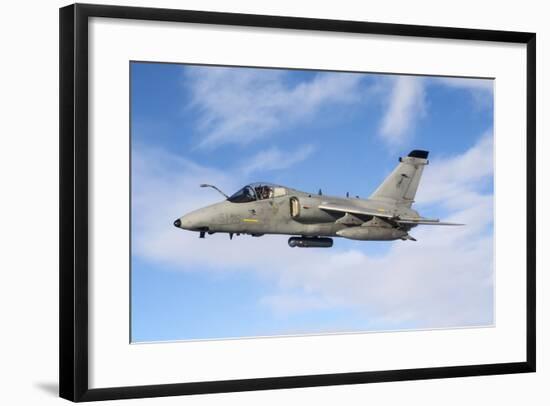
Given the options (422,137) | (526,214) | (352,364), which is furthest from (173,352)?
(526,214)

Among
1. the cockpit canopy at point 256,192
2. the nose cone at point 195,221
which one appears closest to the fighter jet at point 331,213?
the cockpit canopy at point 256,192

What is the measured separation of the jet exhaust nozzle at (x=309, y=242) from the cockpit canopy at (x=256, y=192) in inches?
21.6

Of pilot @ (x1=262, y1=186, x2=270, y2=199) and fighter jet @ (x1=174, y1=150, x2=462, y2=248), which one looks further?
fighter jet @ (x1=174, y1=150, x2=462, y2=248)

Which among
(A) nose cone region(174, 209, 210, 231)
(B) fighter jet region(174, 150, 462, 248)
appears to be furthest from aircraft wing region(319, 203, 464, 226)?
(A) nose cone region(174, 209, 210, 231)

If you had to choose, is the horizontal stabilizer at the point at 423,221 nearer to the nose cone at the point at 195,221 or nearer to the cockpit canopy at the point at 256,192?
the cockpit canopy at the point at 256,192

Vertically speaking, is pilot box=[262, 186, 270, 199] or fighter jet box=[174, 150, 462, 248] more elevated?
pilot box=[262, 186, 270, 199]

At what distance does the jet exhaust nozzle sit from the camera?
11.3 meters

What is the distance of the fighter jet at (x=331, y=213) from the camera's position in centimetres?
1131

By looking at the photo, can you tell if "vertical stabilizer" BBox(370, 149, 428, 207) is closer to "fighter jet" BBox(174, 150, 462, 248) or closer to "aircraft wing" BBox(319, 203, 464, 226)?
"fighter jet" BBox(174, 150, 462, 248)

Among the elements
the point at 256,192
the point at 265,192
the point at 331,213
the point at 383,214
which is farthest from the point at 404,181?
the point at 256,192

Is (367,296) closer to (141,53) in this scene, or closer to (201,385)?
(201,385)

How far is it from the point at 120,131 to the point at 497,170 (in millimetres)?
4626

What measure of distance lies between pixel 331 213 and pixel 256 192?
3.43 feet

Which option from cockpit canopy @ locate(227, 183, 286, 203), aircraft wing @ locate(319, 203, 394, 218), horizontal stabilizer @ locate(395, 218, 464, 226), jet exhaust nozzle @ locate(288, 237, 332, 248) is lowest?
jet exhaust nozzle @ locate(288, 237, 332, 248)
